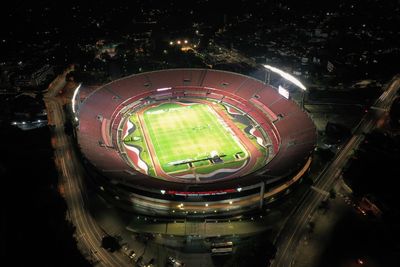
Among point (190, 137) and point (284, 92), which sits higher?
point (284, 92)

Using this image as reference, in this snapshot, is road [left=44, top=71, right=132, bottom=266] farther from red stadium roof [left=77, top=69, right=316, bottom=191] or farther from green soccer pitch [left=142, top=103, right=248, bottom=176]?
green soccer pitch [left=142, top=103, right=248, bottom=176]

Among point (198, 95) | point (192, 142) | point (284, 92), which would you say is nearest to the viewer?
point (192, 142)

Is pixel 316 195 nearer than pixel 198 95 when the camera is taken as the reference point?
Yes

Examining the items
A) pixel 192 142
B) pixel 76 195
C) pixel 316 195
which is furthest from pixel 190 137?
pixel 316 195

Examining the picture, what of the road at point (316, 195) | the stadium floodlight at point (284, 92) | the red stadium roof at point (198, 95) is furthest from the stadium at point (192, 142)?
the road at point (316, 195)

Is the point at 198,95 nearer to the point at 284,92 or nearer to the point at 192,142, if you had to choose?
the point at 192,142

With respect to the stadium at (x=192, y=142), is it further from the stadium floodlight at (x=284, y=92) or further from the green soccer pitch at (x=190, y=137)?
the stadium floodlight at (x=284, y=92)

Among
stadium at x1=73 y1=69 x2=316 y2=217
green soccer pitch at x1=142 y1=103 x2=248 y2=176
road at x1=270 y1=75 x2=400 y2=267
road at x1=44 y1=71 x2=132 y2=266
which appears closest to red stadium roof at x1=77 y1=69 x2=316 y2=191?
stadium at x1=73 y1=69 x2=316 y2=217
